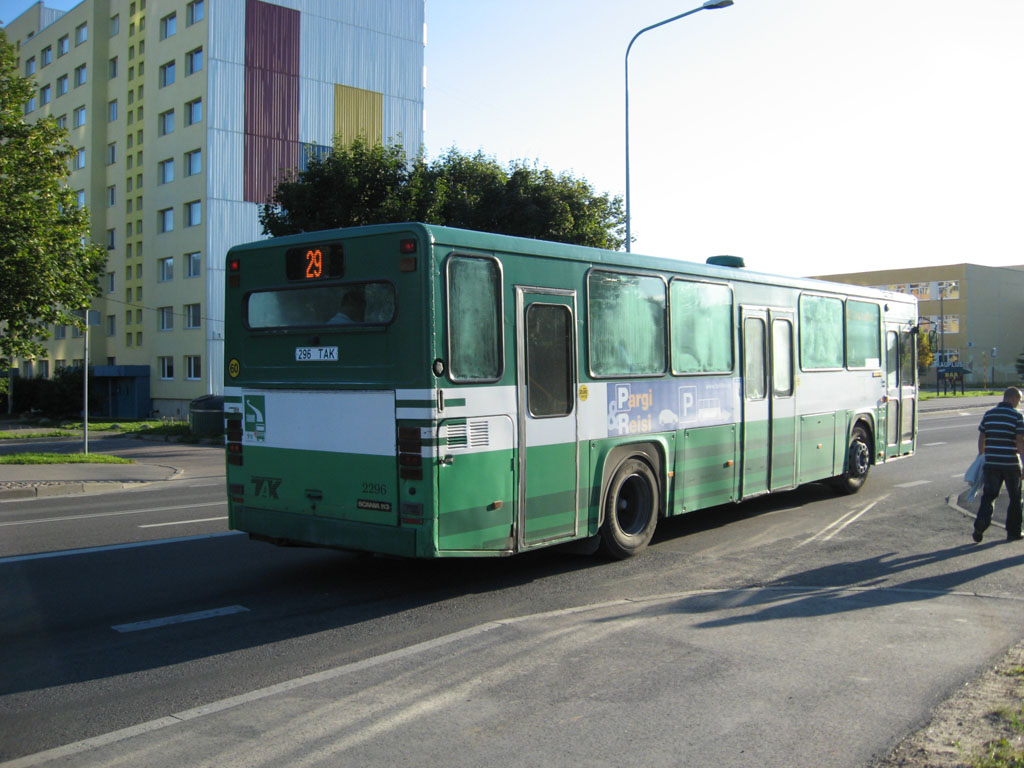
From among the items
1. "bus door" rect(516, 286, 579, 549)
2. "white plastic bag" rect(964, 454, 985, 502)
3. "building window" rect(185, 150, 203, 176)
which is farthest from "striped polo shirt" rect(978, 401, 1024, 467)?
"building window" rect(185, 150, 203, 176)

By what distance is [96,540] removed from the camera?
34.4 feet

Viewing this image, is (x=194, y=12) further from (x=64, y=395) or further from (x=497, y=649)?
(x=497, y=649)

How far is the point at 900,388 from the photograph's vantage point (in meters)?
15.4

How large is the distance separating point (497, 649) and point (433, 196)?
2271 centimetres

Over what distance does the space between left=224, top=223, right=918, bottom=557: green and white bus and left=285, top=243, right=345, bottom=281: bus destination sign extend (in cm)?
2

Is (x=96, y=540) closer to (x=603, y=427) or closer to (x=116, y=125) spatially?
(x=603, y=427)

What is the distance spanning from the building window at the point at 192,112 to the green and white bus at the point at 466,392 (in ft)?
151

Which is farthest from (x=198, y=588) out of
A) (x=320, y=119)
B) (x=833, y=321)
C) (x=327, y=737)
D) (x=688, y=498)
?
(x=320, y=119)

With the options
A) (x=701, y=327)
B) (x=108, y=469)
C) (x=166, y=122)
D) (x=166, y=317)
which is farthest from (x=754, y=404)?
(x=166, y=122)

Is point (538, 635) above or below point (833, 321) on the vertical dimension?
below

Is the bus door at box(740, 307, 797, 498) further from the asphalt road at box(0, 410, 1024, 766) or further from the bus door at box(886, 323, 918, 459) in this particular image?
the bus door at box(886, 323, 918, 459)

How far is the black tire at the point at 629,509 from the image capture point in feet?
29.5

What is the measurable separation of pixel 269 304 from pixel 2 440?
1268 inches

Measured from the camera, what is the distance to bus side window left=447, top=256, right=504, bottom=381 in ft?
24.3
